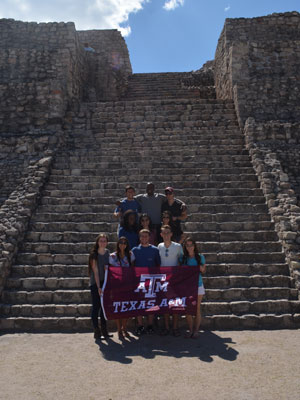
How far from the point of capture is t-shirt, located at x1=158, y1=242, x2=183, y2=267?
4.84 metres

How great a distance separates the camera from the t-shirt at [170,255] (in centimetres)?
484

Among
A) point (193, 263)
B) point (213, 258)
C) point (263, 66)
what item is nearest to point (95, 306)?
point (193, 263)

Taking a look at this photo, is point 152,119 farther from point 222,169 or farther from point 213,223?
point 213,223

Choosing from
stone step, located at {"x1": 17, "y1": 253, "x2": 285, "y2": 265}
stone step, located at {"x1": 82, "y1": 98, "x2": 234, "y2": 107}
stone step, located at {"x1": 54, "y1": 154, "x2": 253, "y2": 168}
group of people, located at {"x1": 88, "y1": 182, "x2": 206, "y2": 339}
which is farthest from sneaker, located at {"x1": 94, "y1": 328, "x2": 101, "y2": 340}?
stone step, located at {"x1": 82, "y1": 98, "x2": 234, "y2": 107}

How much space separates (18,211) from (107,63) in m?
12.8

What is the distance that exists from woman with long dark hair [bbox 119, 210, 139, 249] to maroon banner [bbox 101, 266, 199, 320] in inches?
21.1

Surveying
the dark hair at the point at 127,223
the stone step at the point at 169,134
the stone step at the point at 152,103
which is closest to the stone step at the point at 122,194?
the stone step at the point at 169,134

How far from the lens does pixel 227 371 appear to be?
11.7 feet

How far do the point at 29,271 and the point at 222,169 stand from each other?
4.94 metres

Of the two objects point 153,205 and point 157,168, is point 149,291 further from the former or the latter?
point 157,168

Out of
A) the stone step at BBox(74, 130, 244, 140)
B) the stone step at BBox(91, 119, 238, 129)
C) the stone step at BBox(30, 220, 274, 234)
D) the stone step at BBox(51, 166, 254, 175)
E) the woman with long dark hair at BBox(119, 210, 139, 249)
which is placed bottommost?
the woman with long dark hair at BBox(119, 210, 139, 249)

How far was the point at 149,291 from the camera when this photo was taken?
185 inches

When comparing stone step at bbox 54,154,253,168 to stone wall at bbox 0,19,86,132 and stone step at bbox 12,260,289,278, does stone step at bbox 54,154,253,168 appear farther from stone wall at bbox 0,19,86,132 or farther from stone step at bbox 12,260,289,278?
stone step at bbox 12,260,289,278

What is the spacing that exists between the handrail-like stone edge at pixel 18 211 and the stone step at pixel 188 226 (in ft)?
1.11
